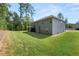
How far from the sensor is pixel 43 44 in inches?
174

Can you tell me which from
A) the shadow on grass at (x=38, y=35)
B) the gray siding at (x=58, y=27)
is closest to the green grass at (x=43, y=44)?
the shadow on grass at (x=38, y=35)

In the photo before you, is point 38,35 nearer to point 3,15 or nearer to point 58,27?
point 58,27

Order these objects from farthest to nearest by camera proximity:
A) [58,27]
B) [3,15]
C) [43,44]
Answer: [3,15], [58,27], [43,44]

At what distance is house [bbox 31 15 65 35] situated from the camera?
4.53 metres

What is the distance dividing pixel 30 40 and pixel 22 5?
865 millimetres

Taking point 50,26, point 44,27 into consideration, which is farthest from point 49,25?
point 44,27

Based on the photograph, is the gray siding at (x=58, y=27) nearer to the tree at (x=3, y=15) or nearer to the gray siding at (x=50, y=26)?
the gray siding at (x=50, y=26)

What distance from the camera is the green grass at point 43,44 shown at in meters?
4.30

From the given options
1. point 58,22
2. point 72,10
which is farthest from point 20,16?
point 72,10

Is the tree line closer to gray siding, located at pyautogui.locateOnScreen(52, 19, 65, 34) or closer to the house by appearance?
the house

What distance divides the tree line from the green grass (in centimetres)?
17

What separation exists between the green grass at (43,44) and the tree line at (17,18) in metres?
0.17

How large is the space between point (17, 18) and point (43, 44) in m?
0.92

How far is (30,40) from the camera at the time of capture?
4.51m
